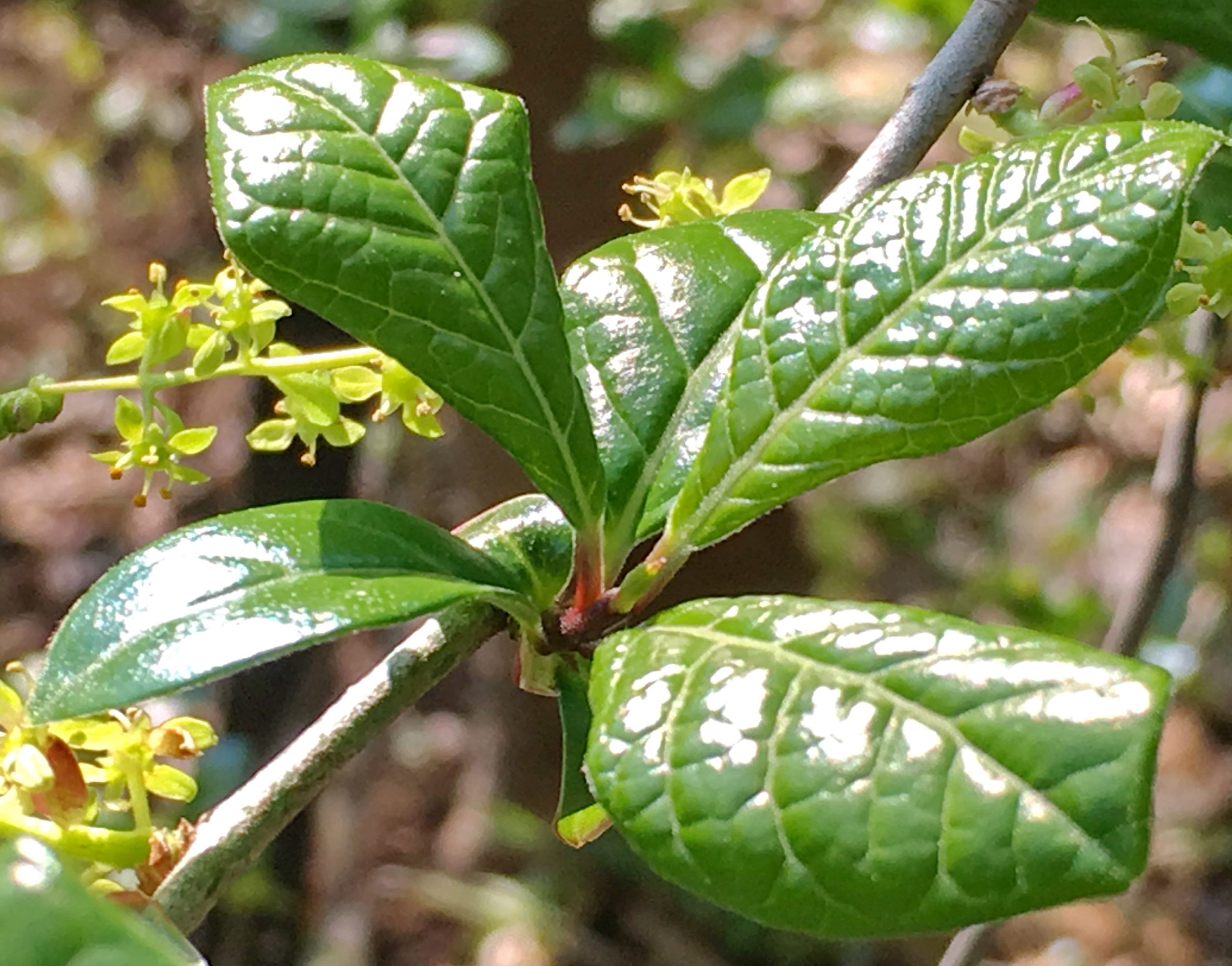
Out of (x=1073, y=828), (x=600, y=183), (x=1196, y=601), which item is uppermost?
(x=1073, y=828)

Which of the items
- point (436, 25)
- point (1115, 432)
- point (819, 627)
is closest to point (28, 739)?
point (819, 627)

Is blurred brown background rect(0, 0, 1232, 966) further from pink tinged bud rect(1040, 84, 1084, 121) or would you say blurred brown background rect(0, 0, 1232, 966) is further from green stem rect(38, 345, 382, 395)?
green stem rect(38, 345, 382, 395)

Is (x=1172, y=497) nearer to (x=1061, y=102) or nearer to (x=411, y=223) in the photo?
(x=1061, y=102)

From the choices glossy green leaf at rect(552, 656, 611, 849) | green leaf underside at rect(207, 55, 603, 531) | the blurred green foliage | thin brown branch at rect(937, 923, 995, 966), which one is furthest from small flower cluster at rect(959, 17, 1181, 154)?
the blurred green foliage

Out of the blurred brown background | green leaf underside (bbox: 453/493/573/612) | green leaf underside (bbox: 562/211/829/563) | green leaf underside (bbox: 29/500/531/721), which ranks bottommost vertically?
the blurred brown background

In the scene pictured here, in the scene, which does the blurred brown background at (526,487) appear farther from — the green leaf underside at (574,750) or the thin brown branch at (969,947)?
the green leaf underside at (574,750)

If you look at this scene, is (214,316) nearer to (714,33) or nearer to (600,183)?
(600,183)

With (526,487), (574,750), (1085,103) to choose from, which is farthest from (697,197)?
(526,487)
